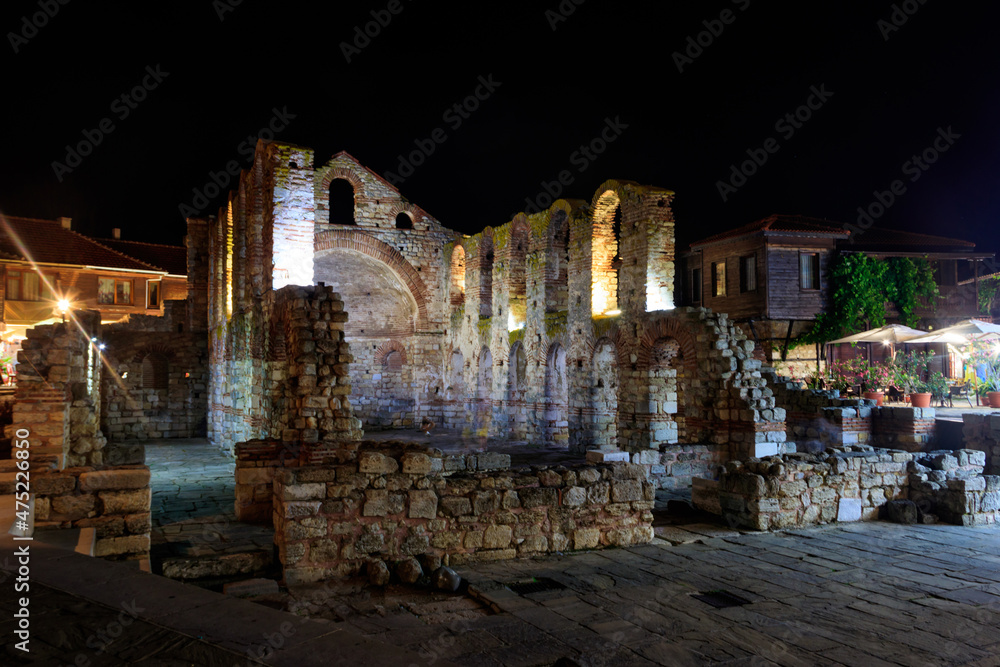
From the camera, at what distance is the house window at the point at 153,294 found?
3123 cm

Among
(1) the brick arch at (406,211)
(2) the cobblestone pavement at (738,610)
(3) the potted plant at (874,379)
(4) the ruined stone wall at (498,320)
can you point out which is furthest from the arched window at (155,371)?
(3) the potted plant at (874,379)

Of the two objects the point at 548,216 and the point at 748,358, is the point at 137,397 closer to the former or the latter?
the point at 548,216

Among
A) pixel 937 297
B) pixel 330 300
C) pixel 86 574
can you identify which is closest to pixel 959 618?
pixel 86 574

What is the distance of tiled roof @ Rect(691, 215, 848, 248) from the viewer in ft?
78.8

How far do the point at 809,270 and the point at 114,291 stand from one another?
29.9 m

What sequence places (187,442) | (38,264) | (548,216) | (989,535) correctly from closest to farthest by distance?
(989,535), (548,216), (187,442), (38,264)

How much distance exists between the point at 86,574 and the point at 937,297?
92.9 ft

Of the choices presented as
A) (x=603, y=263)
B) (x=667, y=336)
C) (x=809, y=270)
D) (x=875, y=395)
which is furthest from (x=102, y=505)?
(x=809, y=270)

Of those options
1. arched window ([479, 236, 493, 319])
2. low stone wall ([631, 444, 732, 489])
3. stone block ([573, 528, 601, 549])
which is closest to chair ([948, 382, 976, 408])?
low stone wall ([631, 444, 732, 489])

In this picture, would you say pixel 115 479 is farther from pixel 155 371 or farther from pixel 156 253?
pixel 156 253

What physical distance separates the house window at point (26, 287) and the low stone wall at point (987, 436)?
32.6m

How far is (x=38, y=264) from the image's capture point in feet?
91.2

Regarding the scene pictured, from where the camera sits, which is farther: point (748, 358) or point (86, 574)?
point (748, 358)

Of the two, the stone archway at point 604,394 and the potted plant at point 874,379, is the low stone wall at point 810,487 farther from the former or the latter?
the potted plant at point 874,379
